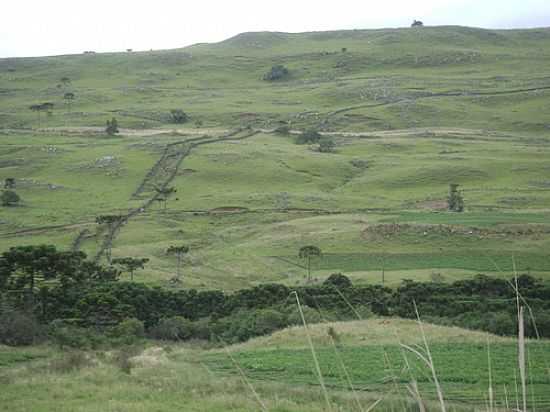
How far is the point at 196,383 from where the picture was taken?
54.9 feet

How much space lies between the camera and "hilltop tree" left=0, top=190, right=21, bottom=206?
260 feet

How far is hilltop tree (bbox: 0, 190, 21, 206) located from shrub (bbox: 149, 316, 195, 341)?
49215mm

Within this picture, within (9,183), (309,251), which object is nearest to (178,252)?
(309,251)

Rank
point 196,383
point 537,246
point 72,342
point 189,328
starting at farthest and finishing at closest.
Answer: point 537,246 < point 189,328 < point 72,342 < point 196,383

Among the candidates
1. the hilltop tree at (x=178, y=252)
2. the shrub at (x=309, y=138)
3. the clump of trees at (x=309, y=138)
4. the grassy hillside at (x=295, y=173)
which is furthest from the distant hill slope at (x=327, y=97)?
the hilltop tree at (x=178, y=252)

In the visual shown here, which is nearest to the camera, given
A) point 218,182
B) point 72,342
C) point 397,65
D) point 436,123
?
point 72,342

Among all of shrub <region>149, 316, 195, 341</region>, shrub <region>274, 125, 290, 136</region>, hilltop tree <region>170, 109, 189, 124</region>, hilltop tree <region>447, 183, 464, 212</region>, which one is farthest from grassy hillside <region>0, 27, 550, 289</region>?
shrub <region>149, 316, 195, 341</region>

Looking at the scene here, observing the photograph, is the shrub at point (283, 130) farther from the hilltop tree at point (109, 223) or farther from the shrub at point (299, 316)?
the shrub at point (299, 316)

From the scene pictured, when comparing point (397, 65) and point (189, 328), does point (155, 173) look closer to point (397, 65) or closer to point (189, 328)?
point (189, 328)

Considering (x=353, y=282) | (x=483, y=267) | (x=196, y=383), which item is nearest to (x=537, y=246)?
(x=483, y=267)

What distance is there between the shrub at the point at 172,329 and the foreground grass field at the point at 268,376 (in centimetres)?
783

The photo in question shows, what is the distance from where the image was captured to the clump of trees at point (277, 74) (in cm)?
19138

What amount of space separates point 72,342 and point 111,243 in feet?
119

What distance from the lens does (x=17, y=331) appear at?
27.3 metres
